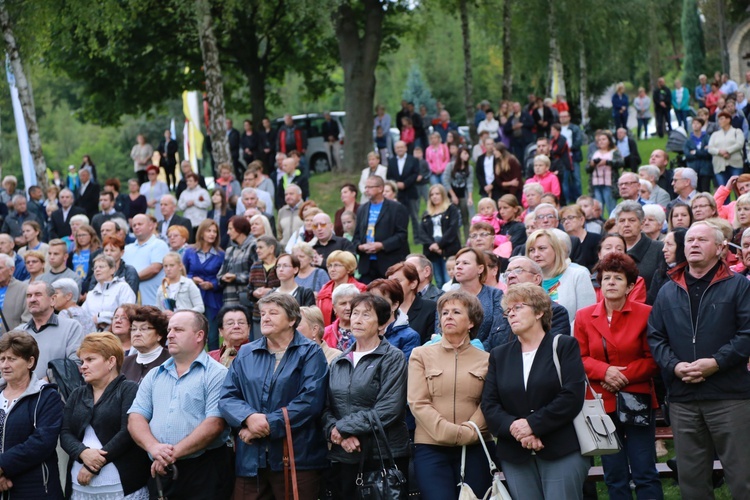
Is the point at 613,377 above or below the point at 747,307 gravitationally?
below

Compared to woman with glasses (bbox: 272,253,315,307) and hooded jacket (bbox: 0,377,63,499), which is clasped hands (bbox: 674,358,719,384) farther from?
hooded jacket (bbox: 0,377,63,499)

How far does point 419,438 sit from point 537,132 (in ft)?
56.7

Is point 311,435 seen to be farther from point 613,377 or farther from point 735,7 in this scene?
point 735,7

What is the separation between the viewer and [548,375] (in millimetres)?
6410

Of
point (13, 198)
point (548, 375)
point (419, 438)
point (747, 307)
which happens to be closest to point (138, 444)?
point (419, 438)

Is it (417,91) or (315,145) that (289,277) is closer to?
(315,145)

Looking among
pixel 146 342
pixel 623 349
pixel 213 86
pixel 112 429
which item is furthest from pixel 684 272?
pixel 213 86

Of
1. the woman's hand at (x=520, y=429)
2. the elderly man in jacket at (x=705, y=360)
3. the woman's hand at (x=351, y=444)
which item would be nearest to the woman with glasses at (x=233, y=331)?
the woman's hand at (x=351, y=444)

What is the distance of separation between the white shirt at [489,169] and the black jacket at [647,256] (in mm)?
7579

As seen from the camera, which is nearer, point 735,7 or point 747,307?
point 747,307

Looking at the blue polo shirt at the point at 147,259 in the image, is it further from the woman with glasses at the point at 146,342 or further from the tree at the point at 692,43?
the tree at the point at 692,43

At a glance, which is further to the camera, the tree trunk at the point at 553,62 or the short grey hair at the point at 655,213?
the tree trunk at the point at 553,62

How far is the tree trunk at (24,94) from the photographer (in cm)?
1989

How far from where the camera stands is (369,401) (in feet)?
22.4
